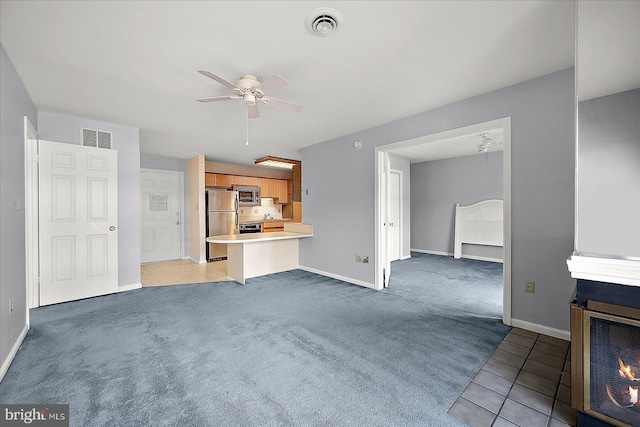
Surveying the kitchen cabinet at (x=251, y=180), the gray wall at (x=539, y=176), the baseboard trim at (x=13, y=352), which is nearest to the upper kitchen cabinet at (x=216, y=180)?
the kitchen cabinet at (x=251, y=180)

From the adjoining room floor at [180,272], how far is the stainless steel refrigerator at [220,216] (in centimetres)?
35

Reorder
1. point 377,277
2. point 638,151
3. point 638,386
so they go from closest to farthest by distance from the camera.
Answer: point 638,386
point 638,151
point 377,277

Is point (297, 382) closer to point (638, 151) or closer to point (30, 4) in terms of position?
point (638, 151)

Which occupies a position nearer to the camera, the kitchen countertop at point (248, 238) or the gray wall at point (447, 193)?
the kitchen countertop at point (248, 238)

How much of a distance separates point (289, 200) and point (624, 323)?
23.4 ft

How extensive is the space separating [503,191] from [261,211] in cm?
609

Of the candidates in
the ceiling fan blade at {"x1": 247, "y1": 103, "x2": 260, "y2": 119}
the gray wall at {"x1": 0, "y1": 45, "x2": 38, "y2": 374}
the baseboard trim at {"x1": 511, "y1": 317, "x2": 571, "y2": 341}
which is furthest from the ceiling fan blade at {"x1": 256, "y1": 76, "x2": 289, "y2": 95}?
the baseboard trim at {"x1": 511, "y1": 317, "x2": 571, "y2": 341}

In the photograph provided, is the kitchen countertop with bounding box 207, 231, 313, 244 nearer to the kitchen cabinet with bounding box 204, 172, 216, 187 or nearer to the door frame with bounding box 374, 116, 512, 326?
the door frame with bounding box 374, 116, 512, 326

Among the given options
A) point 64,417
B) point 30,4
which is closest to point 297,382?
point 64,417

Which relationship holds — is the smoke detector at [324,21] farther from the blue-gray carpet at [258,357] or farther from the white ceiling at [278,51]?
the blue-gray carpet at [258,357]

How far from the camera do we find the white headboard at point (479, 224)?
18.5ft

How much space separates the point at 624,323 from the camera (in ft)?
4.09

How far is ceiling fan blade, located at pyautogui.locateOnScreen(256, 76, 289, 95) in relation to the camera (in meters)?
2.01

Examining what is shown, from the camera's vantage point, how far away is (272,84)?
2111mm
